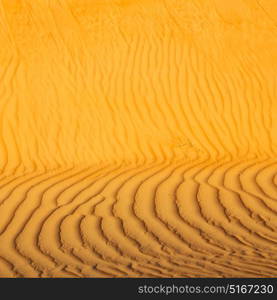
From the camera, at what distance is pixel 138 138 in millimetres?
9727

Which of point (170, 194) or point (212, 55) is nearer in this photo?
point (170, 194)

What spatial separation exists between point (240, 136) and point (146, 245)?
551 centimetres

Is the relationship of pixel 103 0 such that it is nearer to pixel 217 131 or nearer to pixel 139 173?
pixel 217 131

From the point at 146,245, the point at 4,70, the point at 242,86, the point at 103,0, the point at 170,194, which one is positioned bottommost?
the point at 146,245

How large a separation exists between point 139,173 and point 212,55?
4.92 meters

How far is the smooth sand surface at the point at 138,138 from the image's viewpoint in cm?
467

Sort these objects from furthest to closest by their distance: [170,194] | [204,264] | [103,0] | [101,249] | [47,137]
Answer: [103,0]
[47,137]
[170,194]
[101,249]
[204,264]

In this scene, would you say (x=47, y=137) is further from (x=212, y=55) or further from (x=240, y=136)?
(x=212, y=55)

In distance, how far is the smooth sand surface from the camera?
15.3ft

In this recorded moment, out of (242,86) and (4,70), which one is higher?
(4,70)

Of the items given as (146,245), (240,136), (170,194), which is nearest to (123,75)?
(240,136)

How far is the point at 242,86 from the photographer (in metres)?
11.1
